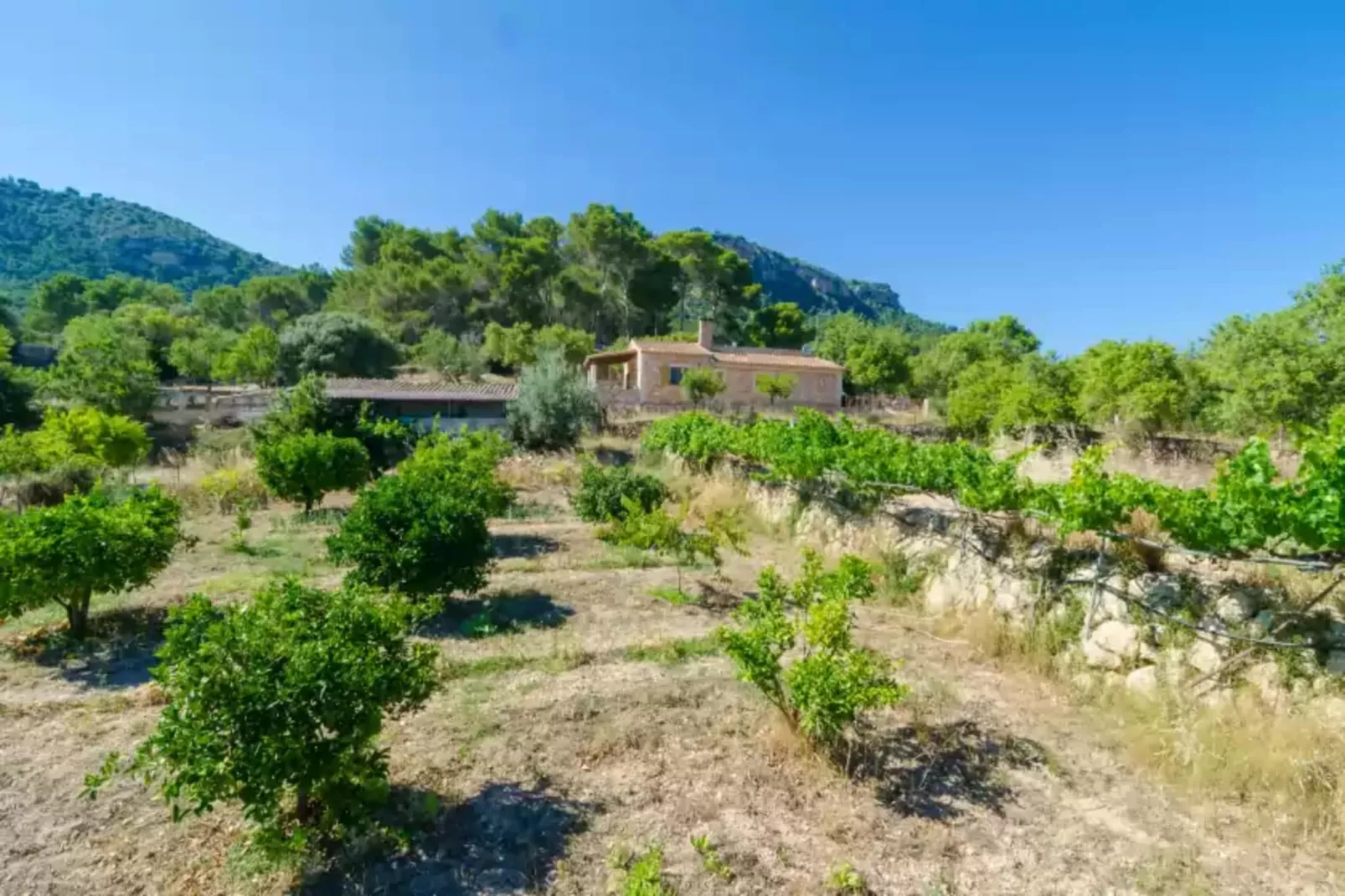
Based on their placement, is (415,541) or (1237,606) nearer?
(1237,606)

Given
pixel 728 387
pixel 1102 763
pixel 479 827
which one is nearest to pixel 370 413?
pixel 728 387

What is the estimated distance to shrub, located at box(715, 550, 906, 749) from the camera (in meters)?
4.30

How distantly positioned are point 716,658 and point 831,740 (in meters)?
2.03

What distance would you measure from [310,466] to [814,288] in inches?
6149

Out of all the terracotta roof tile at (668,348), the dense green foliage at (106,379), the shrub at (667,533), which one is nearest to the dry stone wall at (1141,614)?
the shrub at (667,533)

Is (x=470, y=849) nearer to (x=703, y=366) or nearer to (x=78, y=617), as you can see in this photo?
(x=78, y=617)

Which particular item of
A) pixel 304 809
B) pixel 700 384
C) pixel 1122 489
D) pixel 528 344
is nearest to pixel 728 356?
pixel 700 384

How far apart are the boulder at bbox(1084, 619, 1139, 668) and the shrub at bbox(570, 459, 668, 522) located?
603 cm

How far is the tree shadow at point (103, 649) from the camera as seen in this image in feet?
19.8

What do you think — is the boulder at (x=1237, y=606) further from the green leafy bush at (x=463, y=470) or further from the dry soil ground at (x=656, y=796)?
the green leafy bush at (x=463, y=470)

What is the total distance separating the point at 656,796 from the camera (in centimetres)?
428

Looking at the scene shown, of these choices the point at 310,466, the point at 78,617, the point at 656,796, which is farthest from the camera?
the point at 310,466

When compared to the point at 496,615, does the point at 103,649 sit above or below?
below

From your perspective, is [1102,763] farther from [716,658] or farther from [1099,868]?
[716,658]
